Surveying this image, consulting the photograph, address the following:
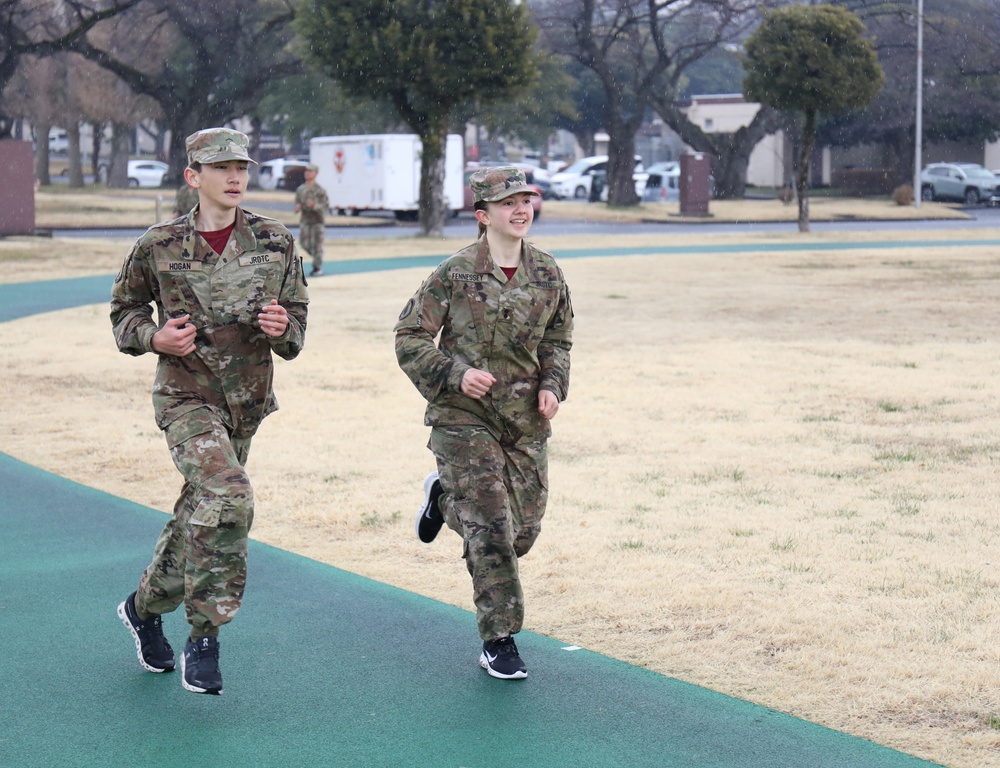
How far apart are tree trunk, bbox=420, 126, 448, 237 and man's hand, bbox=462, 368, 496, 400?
1086 inches

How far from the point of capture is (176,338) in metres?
4.46

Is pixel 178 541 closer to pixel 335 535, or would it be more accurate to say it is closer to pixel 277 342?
pixel 277 342

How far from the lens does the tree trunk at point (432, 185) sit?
31.9m

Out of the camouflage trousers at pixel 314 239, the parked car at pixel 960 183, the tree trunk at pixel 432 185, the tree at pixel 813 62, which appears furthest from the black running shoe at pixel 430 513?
the parked car at pixel 960 183

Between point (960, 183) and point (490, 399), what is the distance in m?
50.0

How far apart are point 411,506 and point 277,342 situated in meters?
3.10

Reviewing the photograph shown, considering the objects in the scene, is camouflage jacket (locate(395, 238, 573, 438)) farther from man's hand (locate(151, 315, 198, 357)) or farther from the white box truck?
the white box truck

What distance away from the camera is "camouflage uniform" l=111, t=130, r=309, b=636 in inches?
177

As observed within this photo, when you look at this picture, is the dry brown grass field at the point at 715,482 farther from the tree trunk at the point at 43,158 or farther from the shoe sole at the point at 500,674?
the tree trunk at the point at 43,158

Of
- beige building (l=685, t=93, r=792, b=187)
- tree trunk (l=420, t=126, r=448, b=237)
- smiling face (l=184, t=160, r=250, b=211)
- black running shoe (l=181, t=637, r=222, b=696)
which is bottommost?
black running shoe (l=181, t=637, r=222, b=696)

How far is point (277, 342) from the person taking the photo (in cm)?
465

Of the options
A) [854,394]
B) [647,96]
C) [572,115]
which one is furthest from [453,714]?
[572,115]

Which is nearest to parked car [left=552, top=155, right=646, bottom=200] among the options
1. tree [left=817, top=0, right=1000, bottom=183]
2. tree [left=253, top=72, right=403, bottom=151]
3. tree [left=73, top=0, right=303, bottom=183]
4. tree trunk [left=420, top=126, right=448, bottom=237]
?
tree [left=253, top=72, right=403, bottom=151]

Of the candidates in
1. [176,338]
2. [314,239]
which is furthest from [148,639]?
[314,239]
